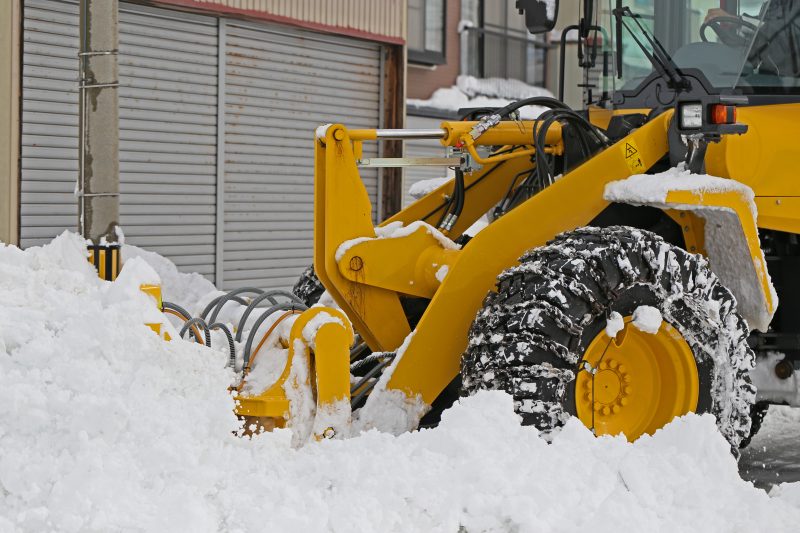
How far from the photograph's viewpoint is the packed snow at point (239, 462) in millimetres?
3318

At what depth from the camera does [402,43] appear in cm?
1495

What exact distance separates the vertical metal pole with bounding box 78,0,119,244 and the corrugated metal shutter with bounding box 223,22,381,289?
17.4ft

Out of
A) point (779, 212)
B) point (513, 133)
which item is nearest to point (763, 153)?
point (779, 212)

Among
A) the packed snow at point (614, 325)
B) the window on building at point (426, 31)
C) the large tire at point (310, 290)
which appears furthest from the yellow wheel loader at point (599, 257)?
the window on building at point (426, 31)

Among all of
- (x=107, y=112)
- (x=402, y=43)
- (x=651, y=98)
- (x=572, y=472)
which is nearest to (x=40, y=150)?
(x=107, y=112)

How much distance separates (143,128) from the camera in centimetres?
1192

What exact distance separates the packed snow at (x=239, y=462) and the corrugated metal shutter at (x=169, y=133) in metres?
7.59

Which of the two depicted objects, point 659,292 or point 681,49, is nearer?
point 659,292

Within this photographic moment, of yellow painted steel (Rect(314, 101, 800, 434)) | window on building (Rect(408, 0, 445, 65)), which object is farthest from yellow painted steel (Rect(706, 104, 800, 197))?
window on building (Rect(408, 0, 445, 65))

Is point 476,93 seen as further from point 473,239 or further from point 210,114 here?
point 473,239

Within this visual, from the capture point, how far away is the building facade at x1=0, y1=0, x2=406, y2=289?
10.8 meters

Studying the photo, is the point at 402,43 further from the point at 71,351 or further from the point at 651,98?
the point at 71,351

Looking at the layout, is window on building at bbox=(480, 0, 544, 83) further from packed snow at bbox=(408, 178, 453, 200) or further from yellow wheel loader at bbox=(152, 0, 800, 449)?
yellow wheel loader at bbox=(152, 0, 800, 449)

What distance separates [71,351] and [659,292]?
236 centimetres
